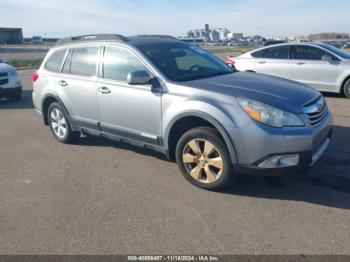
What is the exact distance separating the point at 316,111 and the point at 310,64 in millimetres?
6025

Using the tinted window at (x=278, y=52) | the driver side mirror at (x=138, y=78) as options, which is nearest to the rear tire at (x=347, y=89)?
the tinted window at (x=278, y=52)

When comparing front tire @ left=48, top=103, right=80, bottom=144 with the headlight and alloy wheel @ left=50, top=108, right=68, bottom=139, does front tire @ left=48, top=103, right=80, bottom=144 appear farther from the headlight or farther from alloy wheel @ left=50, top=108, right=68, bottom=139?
the headlight

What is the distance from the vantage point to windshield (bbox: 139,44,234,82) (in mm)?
4738

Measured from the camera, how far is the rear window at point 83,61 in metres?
5.42

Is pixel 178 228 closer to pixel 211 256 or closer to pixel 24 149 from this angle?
pixel 211 256

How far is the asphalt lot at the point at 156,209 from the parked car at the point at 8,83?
221 inches

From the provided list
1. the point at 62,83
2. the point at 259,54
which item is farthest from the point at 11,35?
the point at 62,83

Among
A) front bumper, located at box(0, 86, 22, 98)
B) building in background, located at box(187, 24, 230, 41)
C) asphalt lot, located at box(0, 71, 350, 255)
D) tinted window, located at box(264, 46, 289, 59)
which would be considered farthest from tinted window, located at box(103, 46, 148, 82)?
building in background, located at box(187, 24, 230, 41)

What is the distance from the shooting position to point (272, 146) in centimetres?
371

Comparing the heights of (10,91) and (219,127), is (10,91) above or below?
below

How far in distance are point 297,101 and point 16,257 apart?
3.20m

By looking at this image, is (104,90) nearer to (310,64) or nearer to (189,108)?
(189,108)

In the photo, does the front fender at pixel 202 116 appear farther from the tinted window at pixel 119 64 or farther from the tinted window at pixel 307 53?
the tinted window at pixel 307 53

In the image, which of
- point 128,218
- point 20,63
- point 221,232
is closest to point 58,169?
point 128,218
